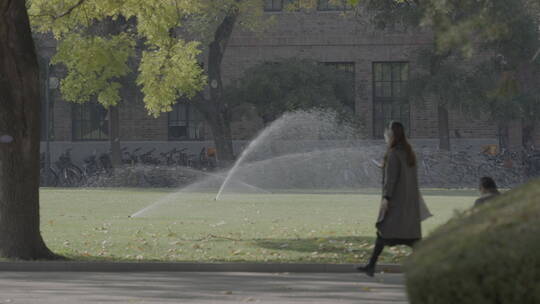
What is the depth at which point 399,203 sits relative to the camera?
12.6 meters

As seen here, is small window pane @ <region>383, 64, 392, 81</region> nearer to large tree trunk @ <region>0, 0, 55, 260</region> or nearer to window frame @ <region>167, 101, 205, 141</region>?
window frame @ <region>167, 101, 205, 141</region>

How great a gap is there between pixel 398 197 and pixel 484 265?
7.34 metres

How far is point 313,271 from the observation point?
14.3 meters

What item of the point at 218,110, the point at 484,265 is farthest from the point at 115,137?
the point at 484,265

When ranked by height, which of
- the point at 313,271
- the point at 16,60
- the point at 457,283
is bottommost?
the point at 313,271

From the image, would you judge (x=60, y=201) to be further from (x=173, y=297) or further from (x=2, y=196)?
(x=173, y=297)

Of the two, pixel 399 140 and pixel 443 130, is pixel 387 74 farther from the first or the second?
pixel 399 140

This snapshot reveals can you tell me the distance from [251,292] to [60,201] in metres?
19.4

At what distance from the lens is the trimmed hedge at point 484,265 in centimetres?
525

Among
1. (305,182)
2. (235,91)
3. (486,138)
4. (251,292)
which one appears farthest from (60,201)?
(486,138)

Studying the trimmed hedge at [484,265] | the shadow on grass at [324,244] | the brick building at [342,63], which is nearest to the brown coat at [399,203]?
the shadow on grass at [324,244]

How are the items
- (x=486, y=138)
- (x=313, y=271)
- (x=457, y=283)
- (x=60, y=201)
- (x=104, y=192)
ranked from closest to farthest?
(x=457, y=283), (x=313, y=271), (x=60, y=201), (x=104, y=192), (x=486, y=138)

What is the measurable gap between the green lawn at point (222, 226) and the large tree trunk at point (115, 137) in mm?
12502

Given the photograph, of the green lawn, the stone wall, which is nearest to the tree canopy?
the green lawn
